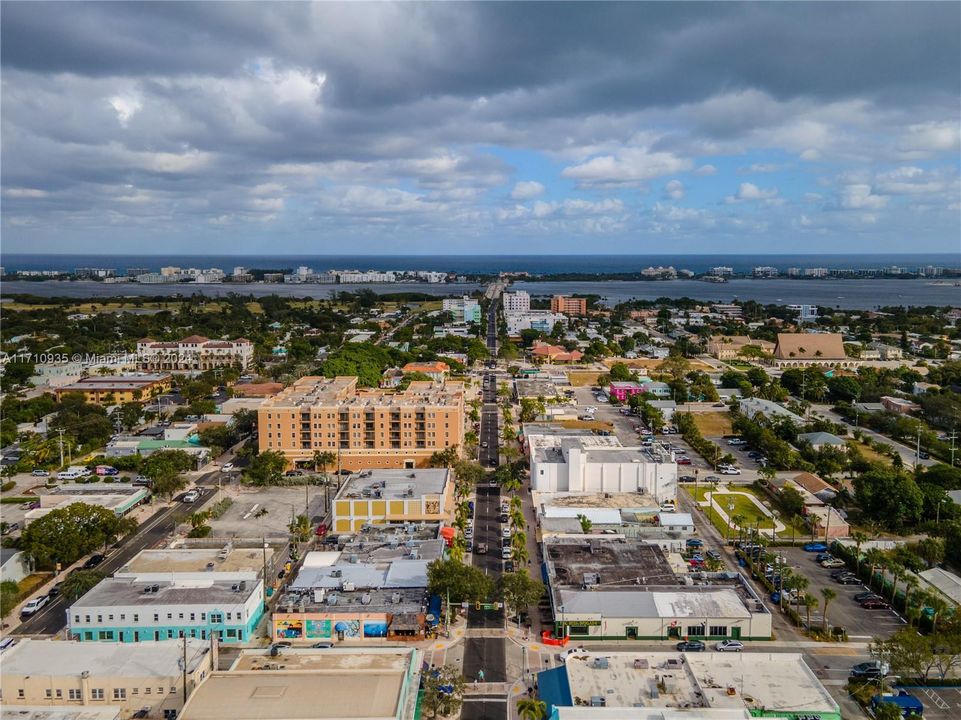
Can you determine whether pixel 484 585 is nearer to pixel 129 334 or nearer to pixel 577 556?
pixel 577 556

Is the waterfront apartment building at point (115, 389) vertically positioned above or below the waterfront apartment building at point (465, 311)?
below

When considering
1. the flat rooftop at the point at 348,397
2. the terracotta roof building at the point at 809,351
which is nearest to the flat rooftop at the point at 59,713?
the flat rooftop at the point at 348,397

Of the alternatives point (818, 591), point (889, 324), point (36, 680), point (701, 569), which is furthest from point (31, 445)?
point (889, 324)

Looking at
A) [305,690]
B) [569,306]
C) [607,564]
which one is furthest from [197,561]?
[569,306]

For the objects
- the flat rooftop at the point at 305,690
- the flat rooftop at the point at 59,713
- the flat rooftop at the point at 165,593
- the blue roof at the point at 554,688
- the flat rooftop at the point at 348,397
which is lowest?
the blue roof at the point at 554,688

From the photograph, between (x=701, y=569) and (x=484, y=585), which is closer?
(x=484, y=585)

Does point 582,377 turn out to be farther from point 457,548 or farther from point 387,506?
point 457,548

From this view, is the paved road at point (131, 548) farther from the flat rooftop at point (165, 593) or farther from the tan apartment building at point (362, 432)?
the tan apartment building at point (362, 432)
